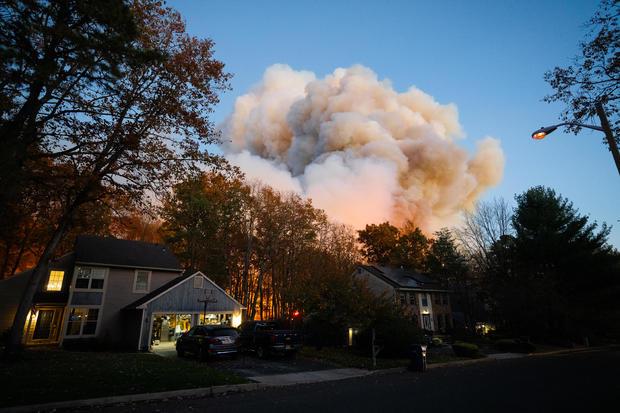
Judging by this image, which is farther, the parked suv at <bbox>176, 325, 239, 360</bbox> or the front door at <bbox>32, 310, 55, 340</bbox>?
the front door at <bbox>32, 310, 55, 340</bbox>

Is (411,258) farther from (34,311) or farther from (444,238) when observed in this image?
(34,311)

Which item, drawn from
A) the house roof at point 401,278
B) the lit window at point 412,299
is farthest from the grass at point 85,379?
the lit window at point 412,299

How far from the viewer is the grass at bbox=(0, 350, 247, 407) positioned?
726 cm

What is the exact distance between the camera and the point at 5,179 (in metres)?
7.10

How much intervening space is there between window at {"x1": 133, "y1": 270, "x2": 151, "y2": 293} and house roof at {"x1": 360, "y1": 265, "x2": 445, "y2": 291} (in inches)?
979

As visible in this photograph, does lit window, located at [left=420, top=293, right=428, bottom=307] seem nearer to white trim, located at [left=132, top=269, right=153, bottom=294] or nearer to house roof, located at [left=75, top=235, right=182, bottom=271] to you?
house roof, located at [left=75, top=235, right=182, bottom=271]

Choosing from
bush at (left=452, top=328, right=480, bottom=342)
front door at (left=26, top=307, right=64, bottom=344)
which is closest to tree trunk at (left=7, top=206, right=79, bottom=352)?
front door at (left=26, top=307, right=64, bottom=344)

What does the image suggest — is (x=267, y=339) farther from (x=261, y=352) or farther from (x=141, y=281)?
(x=141, y=281)

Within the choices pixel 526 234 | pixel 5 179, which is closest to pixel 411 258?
pixel 526 234

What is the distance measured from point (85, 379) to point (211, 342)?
258 inches

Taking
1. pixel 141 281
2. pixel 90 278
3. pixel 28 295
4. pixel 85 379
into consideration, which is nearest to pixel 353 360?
pixel 85 379

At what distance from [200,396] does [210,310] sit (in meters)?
16.1

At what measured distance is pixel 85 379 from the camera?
354 inches

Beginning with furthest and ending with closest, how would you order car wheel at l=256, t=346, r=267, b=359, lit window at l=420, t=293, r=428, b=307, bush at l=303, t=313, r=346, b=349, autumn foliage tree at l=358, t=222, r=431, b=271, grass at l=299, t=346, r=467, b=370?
autumn foliage tree at l=358, t=222, r=431, b=271, lit window at l=420, t=293, r=428, b=307, bush at l=303, t=313, r=346, b=349, car wheel at l=256, t=346, r=267, b=359, grass at l=299, t=346, r=467, b=370
